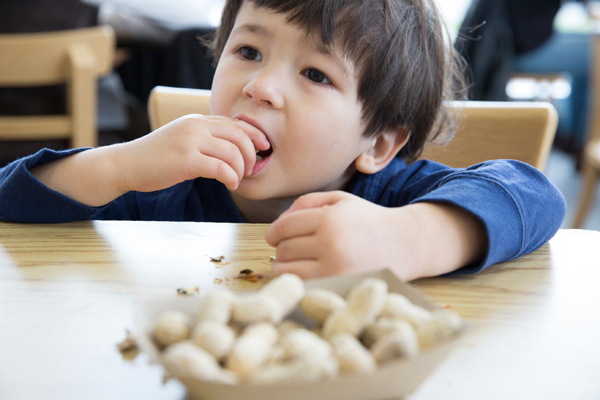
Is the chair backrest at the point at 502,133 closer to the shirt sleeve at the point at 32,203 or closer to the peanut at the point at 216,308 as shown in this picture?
the shirt sleeve at the point at 32,203

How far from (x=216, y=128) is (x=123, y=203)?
1.10ft

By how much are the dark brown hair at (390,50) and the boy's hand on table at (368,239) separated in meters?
0.34

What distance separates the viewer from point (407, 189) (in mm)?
871

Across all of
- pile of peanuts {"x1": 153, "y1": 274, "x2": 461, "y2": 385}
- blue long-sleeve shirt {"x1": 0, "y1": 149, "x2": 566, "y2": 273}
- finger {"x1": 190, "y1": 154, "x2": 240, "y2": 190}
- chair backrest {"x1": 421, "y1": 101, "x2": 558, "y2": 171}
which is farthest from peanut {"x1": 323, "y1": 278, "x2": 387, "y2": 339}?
chair backrest {"x1": 421, "y1": 101, "x2": 558, "y2": 171}

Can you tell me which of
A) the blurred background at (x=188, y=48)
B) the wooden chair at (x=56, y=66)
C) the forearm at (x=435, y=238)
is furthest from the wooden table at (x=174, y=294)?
the blurred background at (x=188, y=48)

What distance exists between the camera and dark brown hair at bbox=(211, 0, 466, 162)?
2.61 ft

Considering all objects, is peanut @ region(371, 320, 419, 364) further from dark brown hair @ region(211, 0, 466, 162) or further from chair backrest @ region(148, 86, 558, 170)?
chair backrest @ region(148, 86, 558, 170)

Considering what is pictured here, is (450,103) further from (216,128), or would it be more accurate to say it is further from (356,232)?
(356,232)

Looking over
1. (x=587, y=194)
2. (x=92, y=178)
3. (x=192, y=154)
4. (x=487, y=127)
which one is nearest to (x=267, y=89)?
(x=192, y=154)

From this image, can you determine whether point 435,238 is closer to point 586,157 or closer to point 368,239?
point 368,239

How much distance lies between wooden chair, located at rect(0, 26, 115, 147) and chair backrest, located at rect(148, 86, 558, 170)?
1.80 feet

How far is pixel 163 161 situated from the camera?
70 cm

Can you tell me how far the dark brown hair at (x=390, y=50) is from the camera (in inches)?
31.4

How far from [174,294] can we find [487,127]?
0.77 meters
